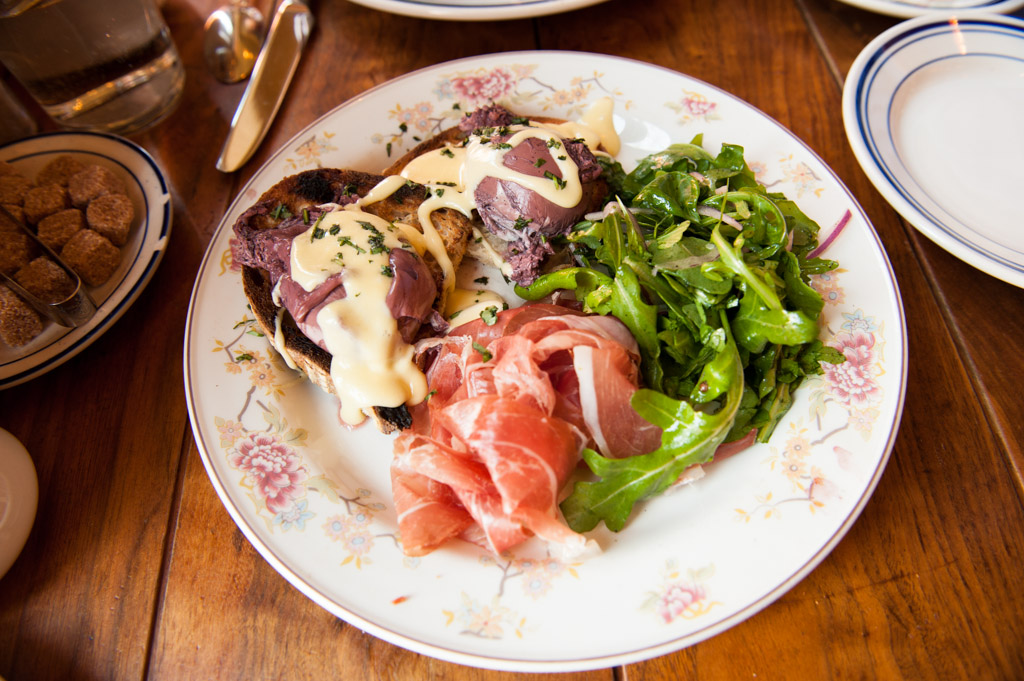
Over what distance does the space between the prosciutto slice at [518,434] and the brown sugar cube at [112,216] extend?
4.29ft

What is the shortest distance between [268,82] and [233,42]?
0.38 m

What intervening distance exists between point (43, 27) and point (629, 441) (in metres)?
2.62

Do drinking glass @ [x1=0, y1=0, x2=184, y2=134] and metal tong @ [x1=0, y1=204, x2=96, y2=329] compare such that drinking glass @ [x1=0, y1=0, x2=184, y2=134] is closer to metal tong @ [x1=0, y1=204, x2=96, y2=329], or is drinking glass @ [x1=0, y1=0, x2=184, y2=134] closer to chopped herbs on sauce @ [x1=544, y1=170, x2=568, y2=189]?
metal tong @ [x1=0, y1=204, x2=96, y2=329]

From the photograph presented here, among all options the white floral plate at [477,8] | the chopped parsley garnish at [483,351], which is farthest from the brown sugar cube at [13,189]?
the chopped parsley garnish at [483,351]

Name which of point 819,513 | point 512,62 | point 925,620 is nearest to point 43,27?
point 512,62

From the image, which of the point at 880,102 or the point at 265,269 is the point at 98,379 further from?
the point at 880,102

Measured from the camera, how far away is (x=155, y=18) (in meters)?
2.58

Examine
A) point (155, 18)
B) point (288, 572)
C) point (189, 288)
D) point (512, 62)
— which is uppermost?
point (155, 18)


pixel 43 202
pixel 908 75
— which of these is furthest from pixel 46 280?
pixel 908 75

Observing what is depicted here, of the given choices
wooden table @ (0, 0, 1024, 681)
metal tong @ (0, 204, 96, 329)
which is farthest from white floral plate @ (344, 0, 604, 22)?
metal tong @ (0, 204, 96, 329)

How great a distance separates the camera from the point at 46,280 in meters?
2.00

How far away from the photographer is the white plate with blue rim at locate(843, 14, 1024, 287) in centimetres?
215

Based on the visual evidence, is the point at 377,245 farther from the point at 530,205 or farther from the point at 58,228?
the point at 58,228

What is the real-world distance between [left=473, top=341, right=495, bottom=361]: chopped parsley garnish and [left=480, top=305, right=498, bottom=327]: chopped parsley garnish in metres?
0.09
